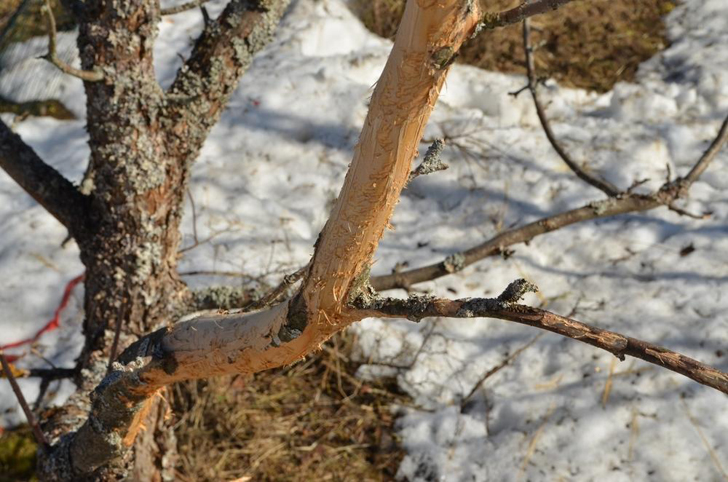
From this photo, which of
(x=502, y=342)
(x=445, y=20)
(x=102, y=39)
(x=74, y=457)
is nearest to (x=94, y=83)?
(x=102, y=39)

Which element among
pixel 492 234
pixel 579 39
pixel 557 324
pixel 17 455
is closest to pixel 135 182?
pixel 557 324

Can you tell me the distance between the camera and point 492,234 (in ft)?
11.2

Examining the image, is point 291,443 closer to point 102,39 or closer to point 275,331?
point 275,331

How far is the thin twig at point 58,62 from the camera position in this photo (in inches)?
64.4

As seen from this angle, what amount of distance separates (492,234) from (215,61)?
5.94ft

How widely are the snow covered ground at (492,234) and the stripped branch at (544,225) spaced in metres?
0.66

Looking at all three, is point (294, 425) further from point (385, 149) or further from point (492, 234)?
point (385, 149)

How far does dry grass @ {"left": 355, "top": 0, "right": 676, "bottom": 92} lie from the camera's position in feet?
13.8

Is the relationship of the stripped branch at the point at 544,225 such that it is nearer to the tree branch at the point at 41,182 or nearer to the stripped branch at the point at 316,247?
the stripped branch at the point at 316,247

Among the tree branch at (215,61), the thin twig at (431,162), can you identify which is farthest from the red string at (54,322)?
the thin twig at (431,162)

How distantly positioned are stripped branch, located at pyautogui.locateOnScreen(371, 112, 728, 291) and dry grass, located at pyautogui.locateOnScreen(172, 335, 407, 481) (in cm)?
65

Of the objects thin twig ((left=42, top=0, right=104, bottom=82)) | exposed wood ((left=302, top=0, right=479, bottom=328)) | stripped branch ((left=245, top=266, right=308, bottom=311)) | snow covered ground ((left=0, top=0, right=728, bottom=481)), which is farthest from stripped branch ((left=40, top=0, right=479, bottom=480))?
snow covered ground ((left=0, top=0, right=728, bottom=481))

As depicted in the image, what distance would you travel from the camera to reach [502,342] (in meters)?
3.02

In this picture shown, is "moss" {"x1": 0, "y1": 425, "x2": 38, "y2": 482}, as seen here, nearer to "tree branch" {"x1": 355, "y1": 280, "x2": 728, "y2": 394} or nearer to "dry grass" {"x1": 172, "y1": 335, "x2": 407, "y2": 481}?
"dry grass" {"x1": 172, "y1": 335, "x2": 407, "y2": 481}
